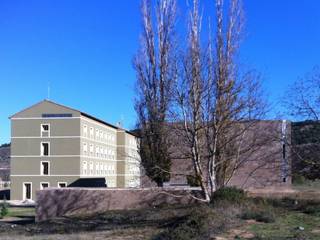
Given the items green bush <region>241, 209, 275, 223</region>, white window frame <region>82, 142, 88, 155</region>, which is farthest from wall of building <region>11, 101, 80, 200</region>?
green bush <region>241, 209, 275, 223</region>

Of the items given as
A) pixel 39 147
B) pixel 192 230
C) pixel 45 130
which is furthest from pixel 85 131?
pixel 192 230

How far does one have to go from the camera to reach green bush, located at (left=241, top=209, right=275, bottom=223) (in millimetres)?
16438

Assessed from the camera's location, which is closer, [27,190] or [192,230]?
[192,230]

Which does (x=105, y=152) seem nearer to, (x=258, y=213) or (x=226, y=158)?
(x=226, y=158)

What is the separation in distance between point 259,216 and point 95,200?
11.6m

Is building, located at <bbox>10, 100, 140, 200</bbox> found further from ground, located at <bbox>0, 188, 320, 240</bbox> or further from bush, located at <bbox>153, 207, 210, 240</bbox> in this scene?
bush, located at <bbox>153, 207, 210, 240</bbox>

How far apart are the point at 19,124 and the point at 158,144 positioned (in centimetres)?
6109

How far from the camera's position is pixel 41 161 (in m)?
84.1

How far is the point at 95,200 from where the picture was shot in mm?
26359

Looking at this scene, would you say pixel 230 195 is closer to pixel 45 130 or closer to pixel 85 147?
pixel 85 147

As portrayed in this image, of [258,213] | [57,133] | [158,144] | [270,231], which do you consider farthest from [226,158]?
[57,133]

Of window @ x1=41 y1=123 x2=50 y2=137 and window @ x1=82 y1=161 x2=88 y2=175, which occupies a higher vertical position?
window @ x1=41 y1=123 x2=50 y2=137

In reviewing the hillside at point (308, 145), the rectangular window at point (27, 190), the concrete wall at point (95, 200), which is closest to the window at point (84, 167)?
the rectangular window at point (27, 190)

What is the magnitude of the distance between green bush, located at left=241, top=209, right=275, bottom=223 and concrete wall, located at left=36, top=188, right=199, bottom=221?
770 cm
